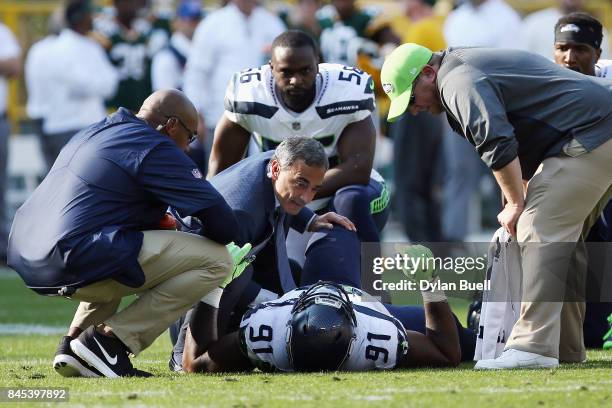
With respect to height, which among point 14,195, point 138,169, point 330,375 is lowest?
point 14,195

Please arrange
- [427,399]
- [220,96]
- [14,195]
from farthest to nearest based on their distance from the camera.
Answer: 1. [14,195]
2. [220,96]
3. [427,399]

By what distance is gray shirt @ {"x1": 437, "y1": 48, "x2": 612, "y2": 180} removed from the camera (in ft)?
19.5

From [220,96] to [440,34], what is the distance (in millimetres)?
2136

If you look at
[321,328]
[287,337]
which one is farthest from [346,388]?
[287,337]

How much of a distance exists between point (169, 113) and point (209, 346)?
1.08 metres

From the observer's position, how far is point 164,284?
5.97 m

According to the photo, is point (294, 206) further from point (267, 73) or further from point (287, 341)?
point (267, 73)

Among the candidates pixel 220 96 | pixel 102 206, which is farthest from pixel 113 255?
pixel 220 96

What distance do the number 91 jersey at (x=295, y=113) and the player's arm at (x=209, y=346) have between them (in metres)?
2.28

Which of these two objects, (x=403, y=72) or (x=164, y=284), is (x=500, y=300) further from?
(x=164, y=284)

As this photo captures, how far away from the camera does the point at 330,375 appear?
5750 mm

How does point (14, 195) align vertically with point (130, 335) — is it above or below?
below

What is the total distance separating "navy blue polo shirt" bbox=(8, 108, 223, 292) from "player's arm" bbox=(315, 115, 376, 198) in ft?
6.80
